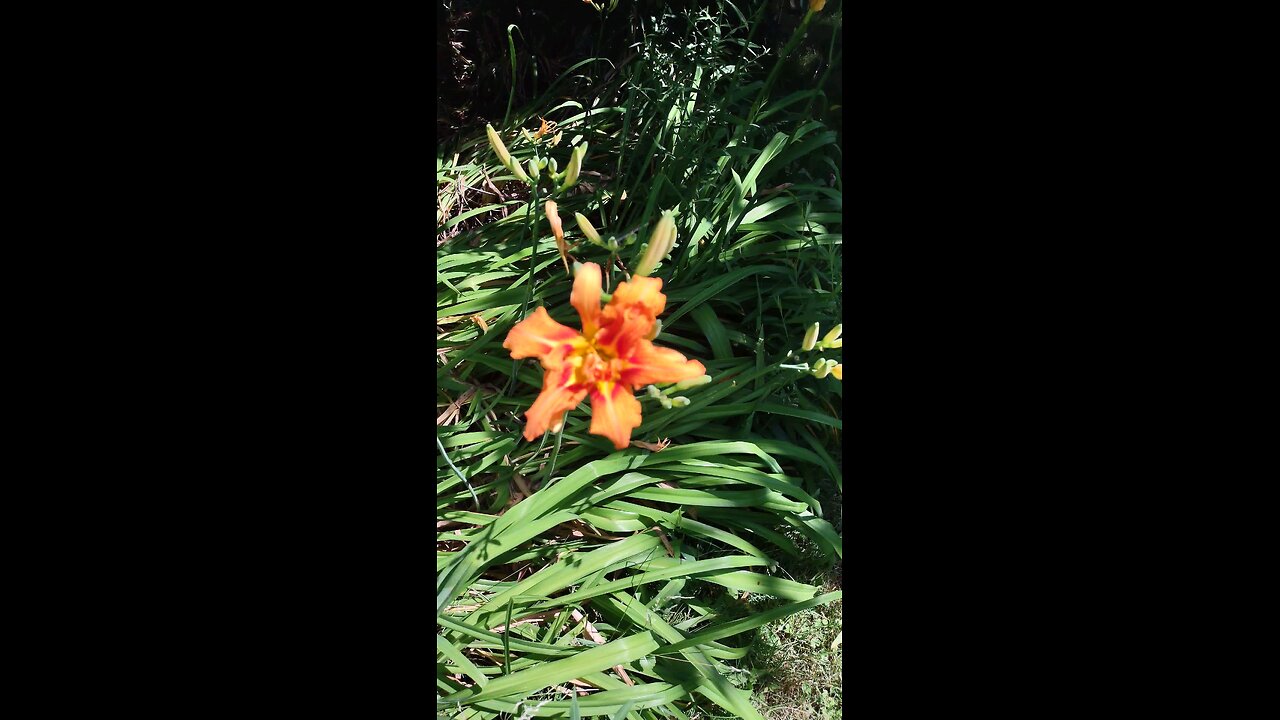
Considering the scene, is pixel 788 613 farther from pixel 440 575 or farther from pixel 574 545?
pixel 440 575

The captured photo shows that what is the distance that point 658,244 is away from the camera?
1.06 metres

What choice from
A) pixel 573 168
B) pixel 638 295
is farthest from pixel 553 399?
pixel 573 168

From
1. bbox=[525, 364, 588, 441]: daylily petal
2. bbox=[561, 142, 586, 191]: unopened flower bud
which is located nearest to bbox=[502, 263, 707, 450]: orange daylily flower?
bbox=[525, 364, 588, 441]: daylily petal

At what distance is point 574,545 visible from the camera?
1.20m

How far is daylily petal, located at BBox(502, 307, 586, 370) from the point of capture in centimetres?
105

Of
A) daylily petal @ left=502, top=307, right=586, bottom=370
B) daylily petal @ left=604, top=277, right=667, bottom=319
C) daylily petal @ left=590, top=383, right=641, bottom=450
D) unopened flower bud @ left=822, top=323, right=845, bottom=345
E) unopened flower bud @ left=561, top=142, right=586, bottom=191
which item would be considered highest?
unopened flower bud @ left=561, top=142, right=586, bottom=191

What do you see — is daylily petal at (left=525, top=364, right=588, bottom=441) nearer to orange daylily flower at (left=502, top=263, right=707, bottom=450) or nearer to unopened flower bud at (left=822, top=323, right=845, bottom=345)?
orange daylily flower at (left=502, top=263, right=707, bottom=450)

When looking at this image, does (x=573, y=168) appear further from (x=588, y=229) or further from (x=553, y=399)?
(x=553, y=399)

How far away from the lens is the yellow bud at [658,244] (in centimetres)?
105

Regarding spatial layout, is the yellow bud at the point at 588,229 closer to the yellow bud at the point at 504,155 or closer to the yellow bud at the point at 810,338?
the yellow bud at the point at 504,155

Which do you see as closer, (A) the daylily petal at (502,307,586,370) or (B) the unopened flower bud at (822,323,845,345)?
(A) the daylily petal at (502,307,586,370)

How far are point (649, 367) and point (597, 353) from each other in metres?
0.08

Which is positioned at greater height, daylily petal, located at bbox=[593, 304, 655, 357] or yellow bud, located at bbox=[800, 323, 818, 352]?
daylily petal, located at bbox=[593, 304, 655, 357]

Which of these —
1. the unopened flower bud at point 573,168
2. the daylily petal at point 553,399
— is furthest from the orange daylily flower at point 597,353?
the unopened flower bud at point 573,168
